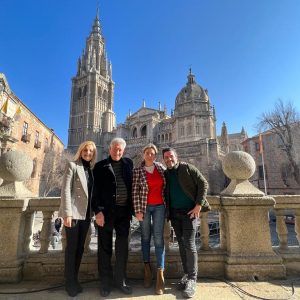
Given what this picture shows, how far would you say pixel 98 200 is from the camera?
10.3 ft

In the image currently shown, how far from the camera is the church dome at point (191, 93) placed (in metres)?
58.2

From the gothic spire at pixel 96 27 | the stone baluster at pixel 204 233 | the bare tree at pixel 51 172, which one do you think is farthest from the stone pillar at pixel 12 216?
the gothic spire at pixel 96 27

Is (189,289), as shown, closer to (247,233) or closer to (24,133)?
(247,233)

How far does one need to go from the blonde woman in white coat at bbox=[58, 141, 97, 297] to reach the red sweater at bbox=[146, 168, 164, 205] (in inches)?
32.6

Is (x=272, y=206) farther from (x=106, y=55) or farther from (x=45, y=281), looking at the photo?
(x=106, y=55)

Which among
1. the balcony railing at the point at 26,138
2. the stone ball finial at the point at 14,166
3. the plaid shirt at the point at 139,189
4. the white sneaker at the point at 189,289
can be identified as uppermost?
the balcony railing at the point at 26,138

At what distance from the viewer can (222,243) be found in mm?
3719

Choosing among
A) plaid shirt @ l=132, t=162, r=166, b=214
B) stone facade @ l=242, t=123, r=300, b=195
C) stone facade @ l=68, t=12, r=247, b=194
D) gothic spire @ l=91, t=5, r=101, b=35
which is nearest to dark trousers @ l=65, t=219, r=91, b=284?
plaid shirt @ l=132, t=162, r=166, b=214

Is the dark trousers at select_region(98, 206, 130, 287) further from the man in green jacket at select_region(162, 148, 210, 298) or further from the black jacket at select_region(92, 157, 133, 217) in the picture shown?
the man in green jacket at select_region(162, 148, 210, 298)

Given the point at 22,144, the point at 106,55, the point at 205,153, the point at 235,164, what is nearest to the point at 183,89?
the point at 205,153

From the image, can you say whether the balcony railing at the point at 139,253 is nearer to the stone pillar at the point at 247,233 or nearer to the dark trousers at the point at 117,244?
the stone pillar at the point at 247,233

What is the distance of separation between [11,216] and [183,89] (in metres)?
61.7

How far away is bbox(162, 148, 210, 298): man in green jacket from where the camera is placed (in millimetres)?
3123

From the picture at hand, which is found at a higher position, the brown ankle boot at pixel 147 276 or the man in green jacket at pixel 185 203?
the man in green jacket at pixel 185 203
